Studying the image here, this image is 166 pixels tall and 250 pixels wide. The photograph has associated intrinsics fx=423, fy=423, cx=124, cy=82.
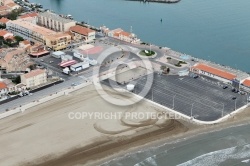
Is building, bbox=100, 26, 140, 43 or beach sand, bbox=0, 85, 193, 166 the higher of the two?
building, bbox=100, 26, 140, 43

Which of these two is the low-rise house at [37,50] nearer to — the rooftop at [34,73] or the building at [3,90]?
the rooftop at [34,73]

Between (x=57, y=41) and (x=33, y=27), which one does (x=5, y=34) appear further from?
(x=57, y=41)

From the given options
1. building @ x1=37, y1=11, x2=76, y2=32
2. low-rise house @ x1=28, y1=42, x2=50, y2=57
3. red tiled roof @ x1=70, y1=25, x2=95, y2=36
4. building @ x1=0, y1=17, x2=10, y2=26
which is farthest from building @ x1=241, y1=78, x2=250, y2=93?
building @ x1=0, y1=17, x2=10, y2=26

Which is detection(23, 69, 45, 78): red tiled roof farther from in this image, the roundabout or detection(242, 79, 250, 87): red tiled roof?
detection(242, 79, 250, 87): red tiled roof

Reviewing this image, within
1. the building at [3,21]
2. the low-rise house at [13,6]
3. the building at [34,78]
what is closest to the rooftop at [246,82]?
the building at [34,78]

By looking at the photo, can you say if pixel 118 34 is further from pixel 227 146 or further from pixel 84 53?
pixel 227 146

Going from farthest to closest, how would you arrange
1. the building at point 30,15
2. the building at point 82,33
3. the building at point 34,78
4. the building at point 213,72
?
the building at point 30,15, the building at point 82,33, the building at point 213,72, the building at point 34,78

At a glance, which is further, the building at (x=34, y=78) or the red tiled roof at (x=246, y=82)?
the building at (x=34, y=78)

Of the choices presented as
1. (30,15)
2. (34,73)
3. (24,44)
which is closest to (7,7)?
(30,15)
